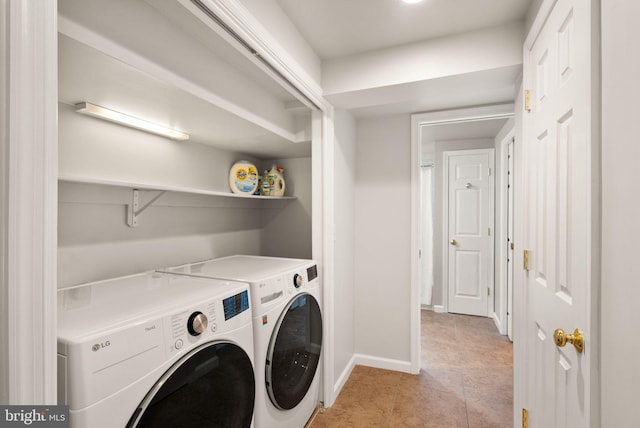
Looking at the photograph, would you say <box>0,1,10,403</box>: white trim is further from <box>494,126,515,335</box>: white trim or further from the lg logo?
<box>494,126,515,335</box>: white trim

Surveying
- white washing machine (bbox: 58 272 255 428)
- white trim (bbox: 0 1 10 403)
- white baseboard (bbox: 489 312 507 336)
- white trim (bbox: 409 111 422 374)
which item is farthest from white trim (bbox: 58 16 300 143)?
white baseboard (bbox: 489 312 507 336)

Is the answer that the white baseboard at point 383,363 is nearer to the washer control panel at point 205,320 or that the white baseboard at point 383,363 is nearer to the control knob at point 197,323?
the washer control panel at point 205,320

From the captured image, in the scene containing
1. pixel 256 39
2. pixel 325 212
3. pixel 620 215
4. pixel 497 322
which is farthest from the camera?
pixel 497 322

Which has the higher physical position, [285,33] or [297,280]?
[285,33]

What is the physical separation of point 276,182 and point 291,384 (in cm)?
146

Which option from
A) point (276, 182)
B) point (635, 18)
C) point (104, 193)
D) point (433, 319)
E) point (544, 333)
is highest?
point (635, 18)

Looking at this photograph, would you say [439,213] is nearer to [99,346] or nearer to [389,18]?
[389,18]

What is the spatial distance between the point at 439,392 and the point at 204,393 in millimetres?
1870

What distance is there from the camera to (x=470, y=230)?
3750 mm

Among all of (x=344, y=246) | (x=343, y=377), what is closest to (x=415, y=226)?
(x=344, y=246)

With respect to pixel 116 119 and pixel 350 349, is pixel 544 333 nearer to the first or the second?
pixel 350 349

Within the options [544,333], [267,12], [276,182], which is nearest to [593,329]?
[544,333]

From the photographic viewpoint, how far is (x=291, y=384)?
1.56 m

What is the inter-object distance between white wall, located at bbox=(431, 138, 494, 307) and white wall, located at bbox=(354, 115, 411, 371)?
1559mm
